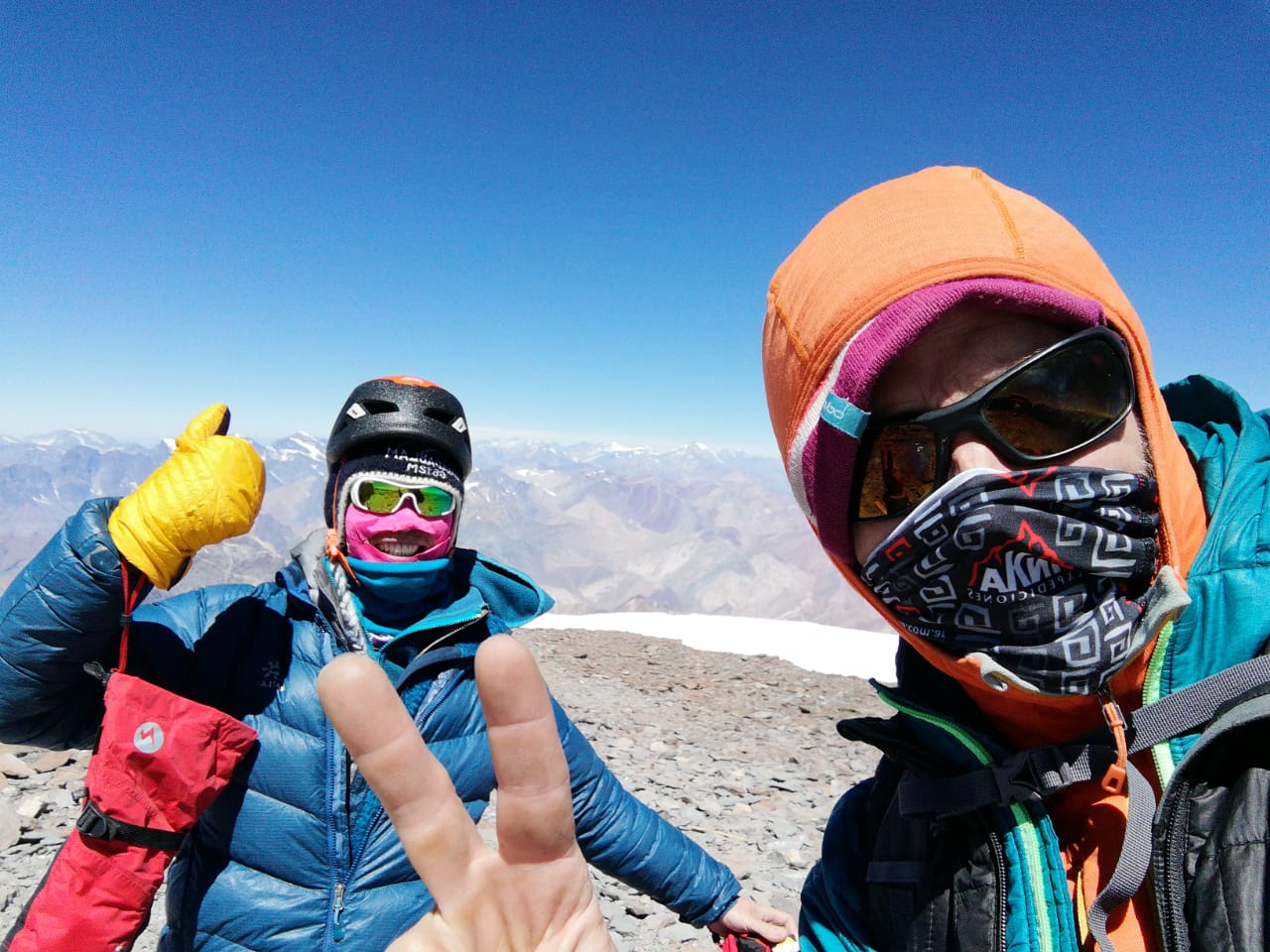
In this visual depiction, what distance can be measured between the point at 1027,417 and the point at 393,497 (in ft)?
8.36

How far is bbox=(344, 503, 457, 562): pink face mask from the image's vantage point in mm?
2770

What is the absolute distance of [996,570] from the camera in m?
1.35

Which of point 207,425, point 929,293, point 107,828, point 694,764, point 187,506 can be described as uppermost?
point 929,293

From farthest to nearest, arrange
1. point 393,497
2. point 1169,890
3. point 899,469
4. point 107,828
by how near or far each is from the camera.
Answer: point 393,497 → point 107,828 → point 899,469 → point 1169,890

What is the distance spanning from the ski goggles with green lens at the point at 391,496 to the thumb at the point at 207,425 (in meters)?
0.59

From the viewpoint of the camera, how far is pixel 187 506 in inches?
80.4

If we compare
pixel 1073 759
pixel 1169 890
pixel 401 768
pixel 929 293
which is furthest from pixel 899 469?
pixel 401 768

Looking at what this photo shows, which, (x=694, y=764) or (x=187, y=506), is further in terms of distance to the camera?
(x=694, y=764)

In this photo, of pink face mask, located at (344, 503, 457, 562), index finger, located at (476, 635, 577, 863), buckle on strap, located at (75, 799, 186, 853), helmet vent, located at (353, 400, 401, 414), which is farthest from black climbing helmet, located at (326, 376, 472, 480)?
index finger, located at (476, 635, 577, 863)

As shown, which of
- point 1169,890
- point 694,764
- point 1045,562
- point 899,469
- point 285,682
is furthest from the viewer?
point 694,764

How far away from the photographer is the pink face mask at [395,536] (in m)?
2.77

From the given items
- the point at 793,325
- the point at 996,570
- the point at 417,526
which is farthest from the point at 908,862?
the point at 417,526

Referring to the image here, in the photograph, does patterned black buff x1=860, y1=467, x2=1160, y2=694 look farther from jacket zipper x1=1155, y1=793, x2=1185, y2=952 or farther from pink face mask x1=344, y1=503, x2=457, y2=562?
pink face mask x1=344, y1=503, x2=457, y2=562

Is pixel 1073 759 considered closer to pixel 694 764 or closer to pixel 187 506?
pixel 187 506
